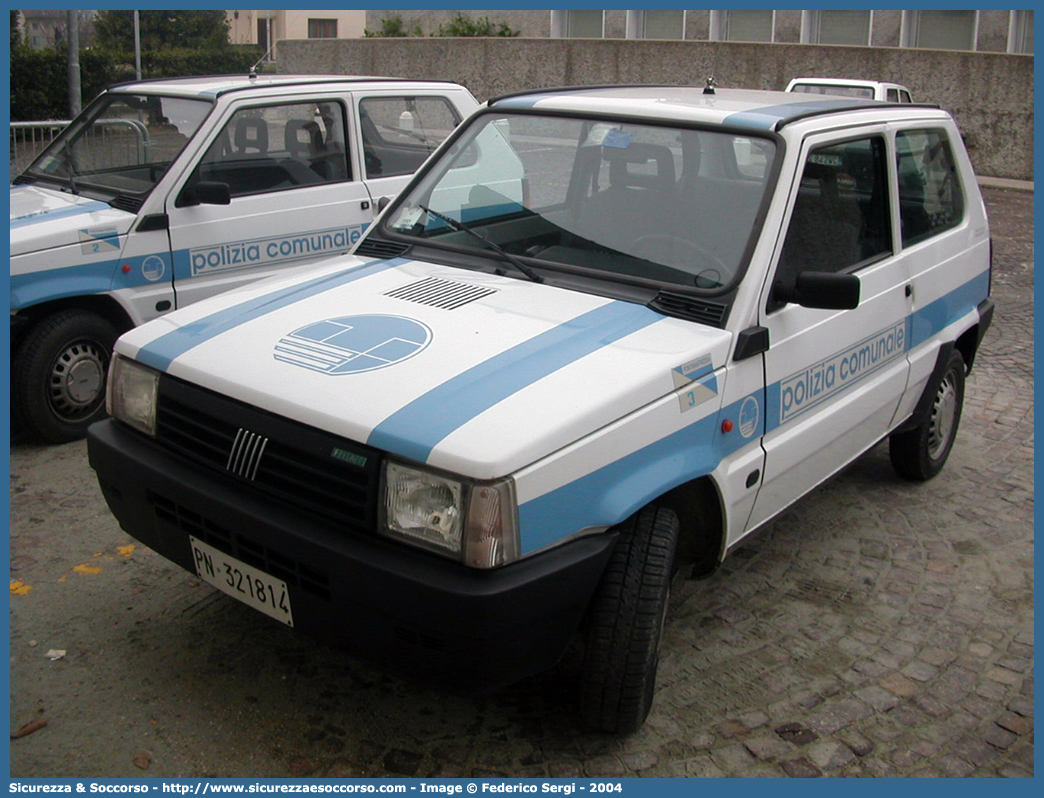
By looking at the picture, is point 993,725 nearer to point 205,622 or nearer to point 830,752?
point 830,752

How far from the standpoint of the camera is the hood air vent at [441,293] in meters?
3.70

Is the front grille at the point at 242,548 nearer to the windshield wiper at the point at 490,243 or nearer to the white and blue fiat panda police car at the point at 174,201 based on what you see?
the windshield wiper at the point at 490,243

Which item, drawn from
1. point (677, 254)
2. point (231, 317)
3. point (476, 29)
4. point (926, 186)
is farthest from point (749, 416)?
point (476, 29)

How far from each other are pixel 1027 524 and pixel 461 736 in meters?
3.23

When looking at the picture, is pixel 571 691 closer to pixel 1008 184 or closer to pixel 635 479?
pixel 635 479

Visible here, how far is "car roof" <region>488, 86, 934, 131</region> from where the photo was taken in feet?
13.0

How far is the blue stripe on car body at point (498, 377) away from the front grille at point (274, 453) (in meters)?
0.13

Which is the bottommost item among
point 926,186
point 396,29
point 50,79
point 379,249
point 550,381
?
point 550,381

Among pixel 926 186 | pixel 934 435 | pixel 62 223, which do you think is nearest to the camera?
pixel 926 186

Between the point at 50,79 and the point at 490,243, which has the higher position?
the point at 50,79

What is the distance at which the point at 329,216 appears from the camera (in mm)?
6590

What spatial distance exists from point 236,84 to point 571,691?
14.7ft

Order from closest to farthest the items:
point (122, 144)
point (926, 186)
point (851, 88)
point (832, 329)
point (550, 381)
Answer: point (550, 381) < point (832, 329) < point (926, 186) < point (122, 144) < point (851, 88)

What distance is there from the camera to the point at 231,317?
12.1ft
